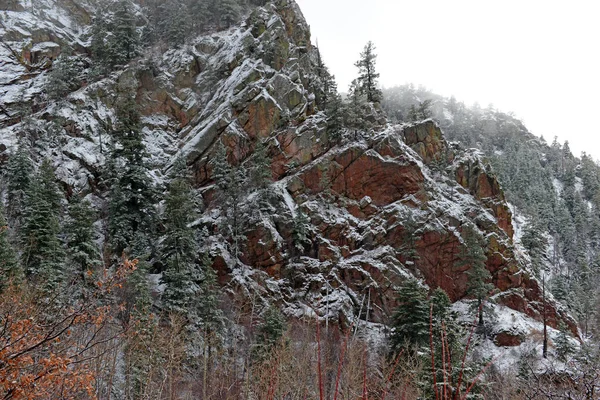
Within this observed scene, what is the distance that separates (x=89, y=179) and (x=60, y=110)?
9.42 meters

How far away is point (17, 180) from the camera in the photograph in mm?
33250

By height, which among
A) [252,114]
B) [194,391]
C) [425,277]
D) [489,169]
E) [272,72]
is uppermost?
[272,72]

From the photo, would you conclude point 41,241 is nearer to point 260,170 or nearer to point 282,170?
point 260,170

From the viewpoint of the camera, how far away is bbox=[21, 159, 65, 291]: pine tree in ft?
77.3

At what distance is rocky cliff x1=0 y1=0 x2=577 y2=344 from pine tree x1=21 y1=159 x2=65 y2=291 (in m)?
9.33

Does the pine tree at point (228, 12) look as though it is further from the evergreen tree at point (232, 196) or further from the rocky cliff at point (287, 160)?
the evergreen tree at point (232, 196)

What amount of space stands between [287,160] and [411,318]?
22.1 meters

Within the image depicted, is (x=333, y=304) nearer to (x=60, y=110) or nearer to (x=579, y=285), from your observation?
(x=60, y=110)

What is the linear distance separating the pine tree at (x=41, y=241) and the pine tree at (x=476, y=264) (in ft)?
102

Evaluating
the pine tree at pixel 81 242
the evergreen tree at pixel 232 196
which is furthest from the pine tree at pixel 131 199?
the evergreen tree at pixel 232 196

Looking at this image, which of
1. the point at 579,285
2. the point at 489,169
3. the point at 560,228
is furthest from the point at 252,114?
the point at 560,228

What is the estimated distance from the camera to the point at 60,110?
4200 centimetres

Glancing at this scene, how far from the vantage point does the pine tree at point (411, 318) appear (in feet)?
82.7

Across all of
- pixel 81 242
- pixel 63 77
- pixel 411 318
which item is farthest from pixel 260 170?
pixel 63 77
